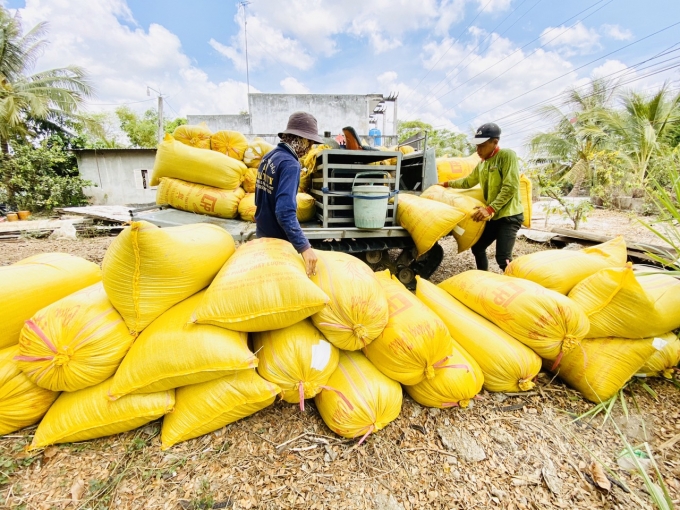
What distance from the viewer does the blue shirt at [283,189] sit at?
1.76 metres

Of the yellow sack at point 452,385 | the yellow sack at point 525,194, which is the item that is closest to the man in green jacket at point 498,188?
the yellow sack at point 525,194

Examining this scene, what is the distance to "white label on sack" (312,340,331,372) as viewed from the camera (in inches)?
Result: 59.1

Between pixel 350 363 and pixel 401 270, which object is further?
pixel 401 270

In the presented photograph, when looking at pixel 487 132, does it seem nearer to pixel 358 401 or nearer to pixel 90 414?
pixel 358 401

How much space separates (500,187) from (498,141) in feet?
1.42

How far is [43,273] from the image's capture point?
1576 mm

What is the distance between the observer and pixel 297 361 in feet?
4.86

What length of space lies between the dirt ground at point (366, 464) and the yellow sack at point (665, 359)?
0.22 metres

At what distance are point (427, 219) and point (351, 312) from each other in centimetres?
142

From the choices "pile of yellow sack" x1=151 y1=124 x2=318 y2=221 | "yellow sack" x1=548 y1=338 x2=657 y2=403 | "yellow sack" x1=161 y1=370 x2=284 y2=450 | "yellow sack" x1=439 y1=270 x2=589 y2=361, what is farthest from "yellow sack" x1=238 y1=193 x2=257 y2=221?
"yellow sack" x1=548 y1=338 x2=657 y2=403

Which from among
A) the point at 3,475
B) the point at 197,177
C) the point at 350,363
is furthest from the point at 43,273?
the point at 197,177

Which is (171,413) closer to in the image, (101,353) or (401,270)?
(101,353)

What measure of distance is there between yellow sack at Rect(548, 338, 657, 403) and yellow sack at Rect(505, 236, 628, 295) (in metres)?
0.40

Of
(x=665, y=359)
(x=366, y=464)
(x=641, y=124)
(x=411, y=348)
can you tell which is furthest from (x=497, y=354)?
(x=641, y=124)
